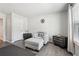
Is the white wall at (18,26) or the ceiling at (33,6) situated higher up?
the ceiling at (33,6)

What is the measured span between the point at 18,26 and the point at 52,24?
276 centimetres

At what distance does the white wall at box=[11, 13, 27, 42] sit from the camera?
15.3 feet

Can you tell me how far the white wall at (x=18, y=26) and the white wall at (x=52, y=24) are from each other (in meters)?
0.73

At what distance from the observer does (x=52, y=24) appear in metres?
4.83

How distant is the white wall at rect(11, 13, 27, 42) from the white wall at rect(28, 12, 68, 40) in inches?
28.8

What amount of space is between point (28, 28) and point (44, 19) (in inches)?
74.8

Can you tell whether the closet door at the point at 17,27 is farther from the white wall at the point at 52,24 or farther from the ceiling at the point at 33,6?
the ceiling at the point at 33,6

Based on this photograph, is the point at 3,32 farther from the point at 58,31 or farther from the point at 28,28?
the point at 58,31

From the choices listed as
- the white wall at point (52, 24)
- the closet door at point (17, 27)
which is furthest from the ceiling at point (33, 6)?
the closet door at point (17, 27)

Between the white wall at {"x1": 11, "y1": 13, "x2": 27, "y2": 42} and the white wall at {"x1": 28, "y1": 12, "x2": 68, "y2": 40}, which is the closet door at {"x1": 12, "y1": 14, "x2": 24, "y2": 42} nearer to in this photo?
the white wall at {"x1": 11, "y1": 13, "x2": 27, "y2": 42}

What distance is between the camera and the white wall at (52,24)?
4.35m

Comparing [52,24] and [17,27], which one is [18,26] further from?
[52,24]

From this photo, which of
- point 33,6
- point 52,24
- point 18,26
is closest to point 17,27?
point 18,26

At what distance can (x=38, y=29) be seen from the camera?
18.0 ft
